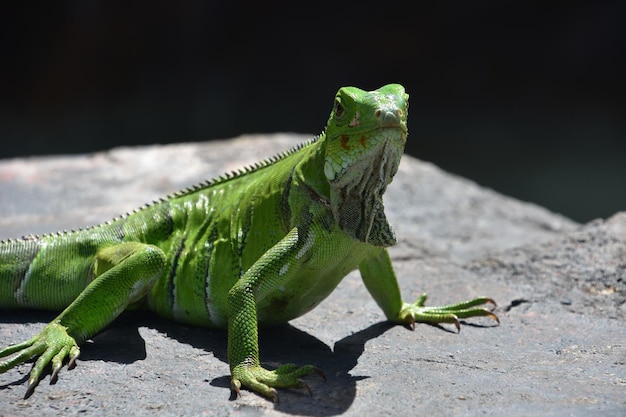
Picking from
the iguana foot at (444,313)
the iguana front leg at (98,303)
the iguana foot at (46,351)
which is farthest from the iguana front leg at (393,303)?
the iguana foot at (46,351)

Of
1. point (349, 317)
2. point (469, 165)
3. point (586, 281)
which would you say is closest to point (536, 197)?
point (469, 165)

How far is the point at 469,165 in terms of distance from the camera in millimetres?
16922

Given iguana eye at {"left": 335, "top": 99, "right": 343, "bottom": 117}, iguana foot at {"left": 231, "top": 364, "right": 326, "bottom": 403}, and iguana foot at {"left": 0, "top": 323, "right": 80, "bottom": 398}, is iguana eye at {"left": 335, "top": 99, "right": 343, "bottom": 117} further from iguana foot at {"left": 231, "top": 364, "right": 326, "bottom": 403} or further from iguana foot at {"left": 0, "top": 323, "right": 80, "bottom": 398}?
iguana foot at {"left": 0, "top": 323, "right": 80, "bottom": 398}

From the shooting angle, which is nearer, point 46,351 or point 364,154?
point 364,154

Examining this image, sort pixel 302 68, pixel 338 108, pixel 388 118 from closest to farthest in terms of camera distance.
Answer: pixel 388 118 → pixel 338 108 → pixel 302 68

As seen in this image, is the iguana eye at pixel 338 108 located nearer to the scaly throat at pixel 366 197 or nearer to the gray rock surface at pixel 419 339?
the scaly throat at pixel 366 197

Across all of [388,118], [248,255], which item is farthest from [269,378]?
[388,118]

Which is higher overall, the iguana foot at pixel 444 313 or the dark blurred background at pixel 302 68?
the dark blurred background at pixel 302 68

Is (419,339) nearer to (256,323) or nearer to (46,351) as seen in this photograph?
(256,323)

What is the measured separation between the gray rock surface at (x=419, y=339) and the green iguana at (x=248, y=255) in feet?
0.50

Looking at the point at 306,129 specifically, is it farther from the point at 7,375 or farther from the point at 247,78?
the point at 7,375

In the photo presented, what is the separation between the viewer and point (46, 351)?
5.03 meters

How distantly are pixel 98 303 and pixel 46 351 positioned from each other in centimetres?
51

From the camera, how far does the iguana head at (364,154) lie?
4.68 metres
